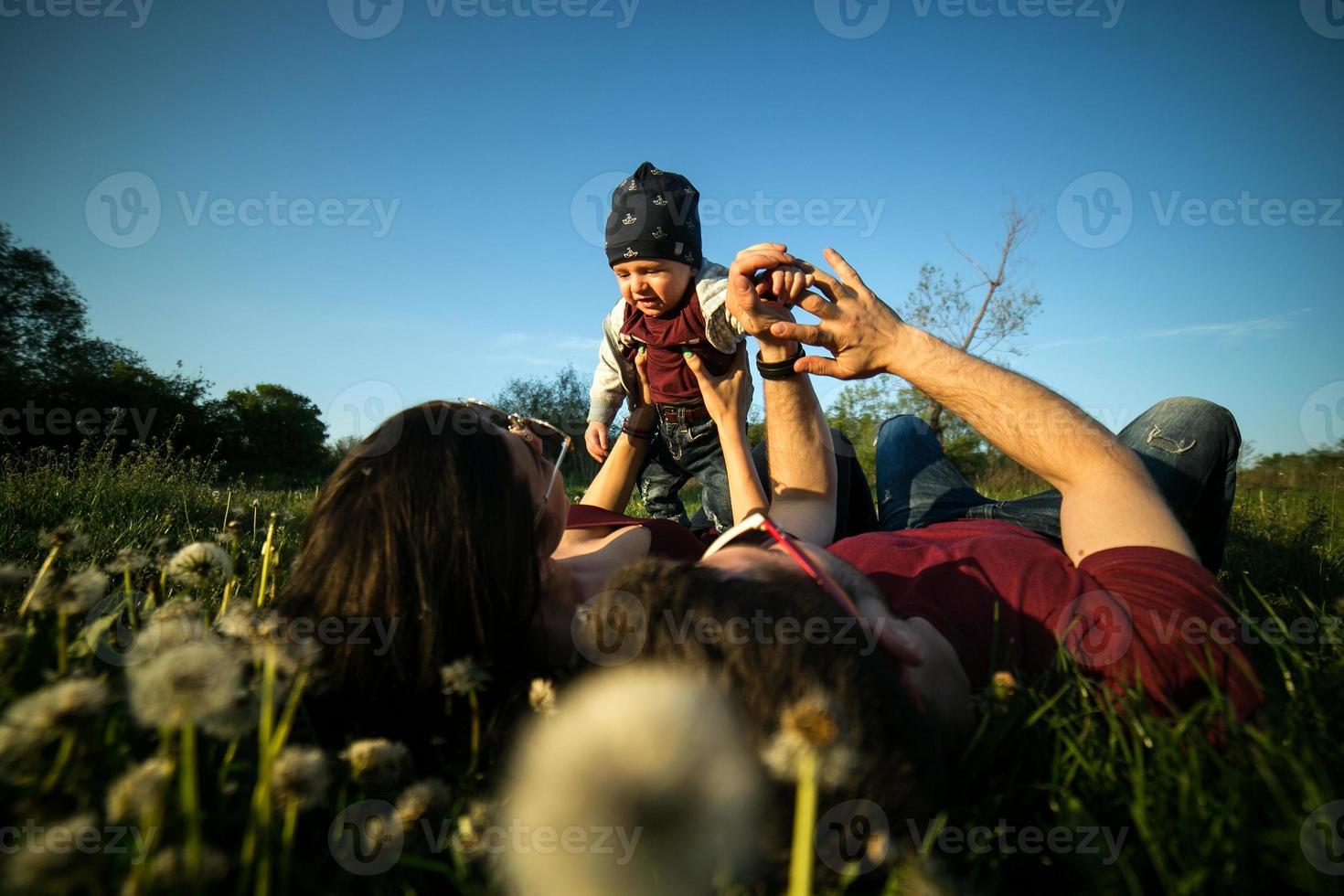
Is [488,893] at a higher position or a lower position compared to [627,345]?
lower

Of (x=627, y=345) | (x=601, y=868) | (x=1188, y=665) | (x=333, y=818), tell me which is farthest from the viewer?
(x=627, y=345)

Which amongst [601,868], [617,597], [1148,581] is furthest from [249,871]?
[1148,581]

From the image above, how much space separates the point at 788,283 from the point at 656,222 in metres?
2.02

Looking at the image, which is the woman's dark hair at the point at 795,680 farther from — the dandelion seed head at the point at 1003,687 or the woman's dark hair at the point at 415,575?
the woman's dark hair at the point at 415,575

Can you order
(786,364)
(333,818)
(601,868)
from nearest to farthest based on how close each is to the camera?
1. (601,868)
2. (333,818)
3. (786,364)

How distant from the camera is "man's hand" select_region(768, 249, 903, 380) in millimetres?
2438

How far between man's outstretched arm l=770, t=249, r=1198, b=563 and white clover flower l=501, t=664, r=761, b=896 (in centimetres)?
170

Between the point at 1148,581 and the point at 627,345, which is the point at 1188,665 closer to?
the point at 1148,581

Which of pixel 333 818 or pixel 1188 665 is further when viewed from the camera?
Result: pixel 1188 665

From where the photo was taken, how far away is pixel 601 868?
0.66 m

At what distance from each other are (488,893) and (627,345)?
4123mm

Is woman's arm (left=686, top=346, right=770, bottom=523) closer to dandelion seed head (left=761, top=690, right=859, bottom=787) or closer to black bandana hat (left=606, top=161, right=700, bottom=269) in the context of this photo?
black bandana hat (left=606, top=161, right=700, bottom=269)

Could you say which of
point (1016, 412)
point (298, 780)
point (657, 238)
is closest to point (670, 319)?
point (657, 238)

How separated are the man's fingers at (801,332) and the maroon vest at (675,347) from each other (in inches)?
62.1
